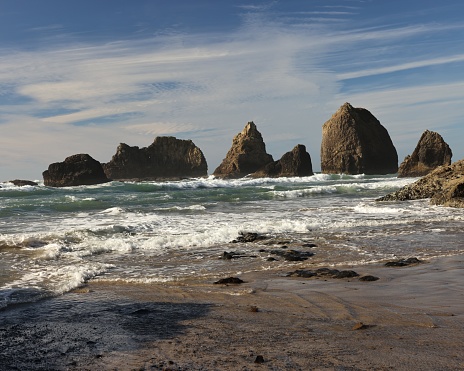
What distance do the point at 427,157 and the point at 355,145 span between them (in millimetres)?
25127

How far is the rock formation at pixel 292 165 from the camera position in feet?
237

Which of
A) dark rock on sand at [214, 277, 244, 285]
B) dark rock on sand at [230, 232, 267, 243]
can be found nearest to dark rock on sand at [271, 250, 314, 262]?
dark rock on sand at [230, 232, 267, 243]

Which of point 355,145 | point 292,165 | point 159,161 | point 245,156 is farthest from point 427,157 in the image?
point 159,161

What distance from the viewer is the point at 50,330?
4203 millimetres

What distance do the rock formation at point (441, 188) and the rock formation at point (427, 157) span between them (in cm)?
3474

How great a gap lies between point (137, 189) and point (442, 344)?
39003 mm

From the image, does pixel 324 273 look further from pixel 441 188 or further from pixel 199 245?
pixel 441 188

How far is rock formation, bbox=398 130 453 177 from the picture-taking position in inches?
2047

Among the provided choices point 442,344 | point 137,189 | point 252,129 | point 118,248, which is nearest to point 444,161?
point 137,189

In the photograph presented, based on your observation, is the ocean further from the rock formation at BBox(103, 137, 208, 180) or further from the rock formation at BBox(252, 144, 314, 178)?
the rock formation at BBox(103, 137, 208, 180)

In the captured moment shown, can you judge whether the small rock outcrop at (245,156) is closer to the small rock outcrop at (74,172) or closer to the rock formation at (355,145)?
the rock formation at (355,145)

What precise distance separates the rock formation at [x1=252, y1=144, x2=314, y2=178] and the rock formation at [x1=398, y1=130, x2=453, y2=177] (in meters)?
21.0

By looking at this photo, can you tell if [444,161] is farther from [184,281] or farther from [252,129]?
[184,281]

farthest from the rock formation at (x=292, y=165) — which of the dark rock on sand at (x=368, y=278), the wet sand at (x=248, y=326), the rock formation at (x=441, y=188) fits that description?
the wet sand at (x=248, y=326)
